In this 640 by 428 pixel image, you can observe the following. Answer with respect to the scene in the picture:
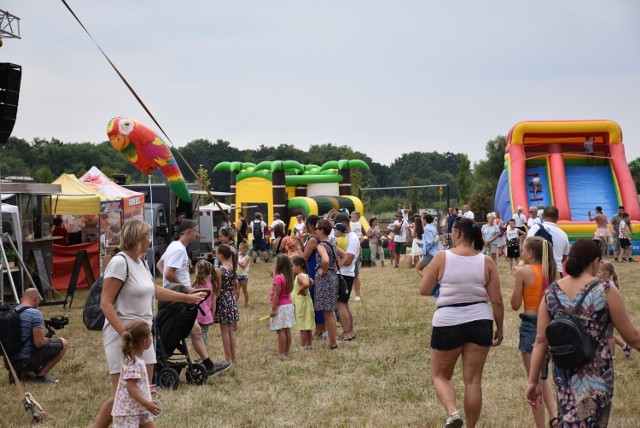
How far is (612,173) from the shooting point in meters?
26.9

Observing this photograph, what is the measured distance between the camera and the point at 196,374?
8.30m

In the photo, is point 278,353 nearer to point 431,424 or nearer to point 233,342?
point 233,342

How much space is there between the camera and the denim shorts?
19.9 ft

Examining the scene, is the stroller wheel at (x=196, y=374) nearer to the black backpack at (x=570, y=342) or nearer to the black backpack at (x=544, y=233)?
the black backpack at (x=544, y=233)

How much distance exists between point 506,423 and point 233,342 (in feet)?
11.6

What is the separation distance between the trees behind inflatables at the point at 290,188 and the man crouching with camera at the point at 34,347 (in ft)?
69.4

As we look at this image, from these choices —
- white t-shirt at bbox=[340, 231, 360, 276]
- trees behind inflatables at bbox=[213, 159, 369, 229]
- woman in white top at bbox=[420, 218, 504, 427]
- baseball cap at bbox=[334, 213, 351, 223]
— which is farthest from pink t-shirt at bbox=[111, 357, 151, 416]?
trees behind inflatables at bbox=[213, 159, 369, 229]

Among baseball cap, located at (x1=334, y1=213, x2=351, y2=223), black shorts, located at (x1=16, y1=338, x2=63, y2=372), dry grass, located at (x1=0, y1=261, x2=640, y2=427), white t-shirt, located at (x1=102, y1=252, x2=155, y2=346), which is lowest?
dry grass, located at (x1=0, y1=261, x2=640, y2=427)

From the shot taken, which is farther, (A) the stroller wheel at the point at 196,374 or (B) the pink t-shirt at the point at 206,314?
(B) the pink t-shirt at the point at 206,314

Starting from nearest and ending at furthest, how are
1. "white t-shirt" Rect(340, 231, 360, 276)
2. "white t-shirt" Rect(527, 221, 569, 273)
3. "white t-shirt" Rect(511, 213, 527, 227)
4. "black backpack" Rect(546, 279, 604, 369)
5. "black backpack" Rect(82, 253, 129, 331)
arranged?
"black backpack" Rect(546, 279, 604, 369)
"black backpack" Rect(82, 253, 129, 331)
"white t-shirt" Rect(527, 221, 569, 273)
"white t-shirt" Rect(340, 231, 360, 276)
"white t-shirt" Rect(511, 213, 527, 227)

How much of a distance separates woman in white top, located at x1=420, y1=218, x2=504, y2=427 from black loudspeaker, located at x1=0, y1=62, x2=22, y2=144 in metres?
5.95

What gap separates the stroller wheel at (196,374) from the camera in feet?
27.1

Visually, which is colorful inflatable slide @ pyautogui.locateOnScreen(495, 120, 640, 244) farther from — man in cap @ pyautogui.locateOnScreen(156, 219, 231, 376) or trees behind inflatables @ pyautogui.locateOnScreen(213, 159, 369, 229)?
man in cap @ pyautogui.locateOnScreen(156, 219, 231, 376)

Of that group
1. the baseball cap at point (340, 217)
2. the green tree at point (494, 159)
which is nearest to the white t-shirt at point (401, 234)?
the baseball cap at point (340, 217)
